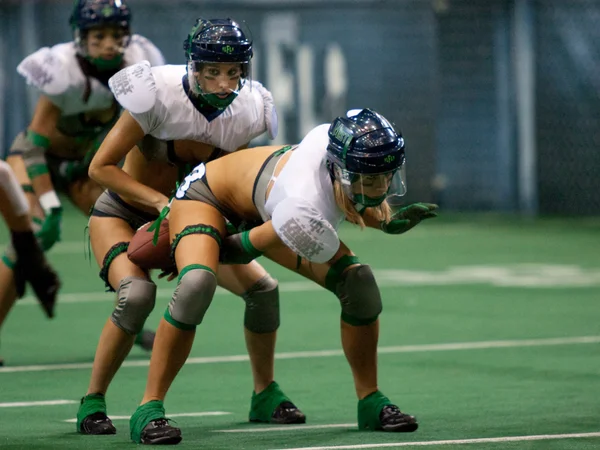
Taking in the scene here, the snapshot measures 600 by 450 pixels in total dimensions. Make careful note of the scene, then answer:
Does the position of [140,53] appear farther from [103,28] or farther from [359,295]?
[359,295]

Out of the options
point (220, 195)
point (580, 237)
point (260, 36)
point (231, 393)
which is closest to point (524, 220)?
point (580, 237)

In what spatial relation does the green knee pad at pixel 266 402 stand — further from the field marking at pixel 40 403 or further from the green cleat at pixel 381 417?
the field marking at pixel 40 403

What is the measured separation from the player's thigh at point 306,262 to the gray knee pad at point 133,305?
0.49 metres

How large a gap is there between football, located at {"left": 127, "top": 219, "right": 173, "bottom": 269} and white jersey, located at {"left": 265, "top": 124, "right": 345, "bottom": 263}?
0.52m

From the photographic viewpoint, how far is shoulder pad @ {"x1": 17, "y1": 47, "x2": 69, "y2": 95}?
25.6 feet

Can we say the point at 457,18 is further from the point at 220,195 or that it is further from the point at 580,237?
the point at 220,195

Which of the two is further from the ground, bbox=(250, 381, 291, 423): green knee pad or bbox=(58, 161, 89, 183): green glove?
bbox=(58, 161, 89, 183): green glove

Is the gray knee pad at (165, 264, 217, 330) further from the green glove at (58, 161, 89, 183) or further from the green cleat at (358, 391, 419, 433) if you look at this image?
the green glove at (58, 161, 89, 183)

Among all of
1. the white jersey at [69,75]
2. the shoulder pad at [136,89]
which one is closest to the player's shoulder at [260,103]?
the shoulder pad at [136,89]

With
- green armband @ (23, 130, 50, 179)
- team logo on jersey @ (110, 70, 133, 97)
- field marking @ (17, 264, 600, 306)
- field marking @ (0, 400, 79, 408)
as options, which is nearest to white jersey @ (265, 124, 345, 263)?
team logo on jersey @ (110, 70, 133, 97)

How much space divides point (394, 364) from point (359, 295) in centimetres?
213

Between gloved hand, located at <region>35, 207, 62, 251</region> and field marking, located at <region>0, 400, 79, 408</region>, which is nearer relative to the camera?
field marking, located at <region>0, 400, 79, 408</region>

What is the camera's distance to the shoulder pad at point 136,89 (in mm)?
5887

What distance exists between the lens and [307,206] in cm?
522
